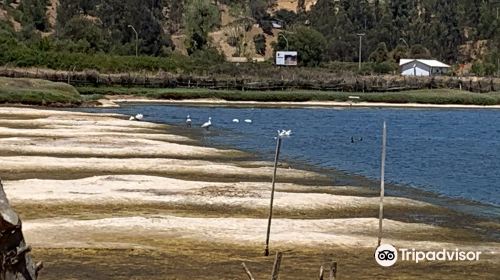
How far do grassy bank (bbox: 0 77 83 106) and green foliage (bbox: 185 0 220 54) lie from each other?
76092 mm

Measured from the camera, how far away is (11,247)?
30.7 feet

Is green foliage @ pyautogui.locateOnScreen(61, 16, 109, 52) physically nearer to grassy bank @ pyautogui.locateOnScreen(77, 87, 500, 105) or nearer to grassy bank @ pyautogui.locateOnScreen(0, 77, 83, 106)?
grassy bank @ pyautogui.locateOnScreen(77, 87, 500, 105)

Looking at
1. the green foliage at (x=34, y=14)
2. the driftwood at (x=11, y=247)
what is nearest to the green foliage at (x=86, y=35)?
the green foliage at (x=34, y=14)

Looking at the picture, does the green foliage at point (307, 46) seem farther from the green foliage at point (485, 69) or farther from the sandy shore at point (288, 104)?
the sandy shore at point (288, 104)

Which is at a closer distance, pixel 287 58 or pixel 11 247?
pixel 11 247

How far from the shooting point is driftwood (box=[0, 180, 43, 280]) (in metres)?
9.16

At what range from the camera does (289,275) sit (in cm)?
1812

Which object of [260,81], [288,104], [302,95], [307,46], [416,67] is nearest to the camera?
[288,104]

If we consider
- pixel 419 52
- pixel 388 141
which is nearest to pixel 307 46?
pixel 419 52

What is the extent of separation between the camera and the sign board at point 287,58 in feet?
514

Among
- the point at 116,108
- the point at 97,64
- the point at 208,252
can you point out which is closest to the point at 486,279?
the point at 208,252

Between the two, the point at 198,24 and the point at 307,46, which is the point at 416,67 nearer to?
the point at 307,46

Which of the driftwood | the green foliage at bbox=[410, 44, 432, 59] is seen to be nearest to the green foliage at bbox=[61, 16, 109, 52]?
the green foliage at bbox=[410, 44, 432, 59]

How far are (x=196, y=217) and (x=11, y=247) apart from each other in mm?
15584
